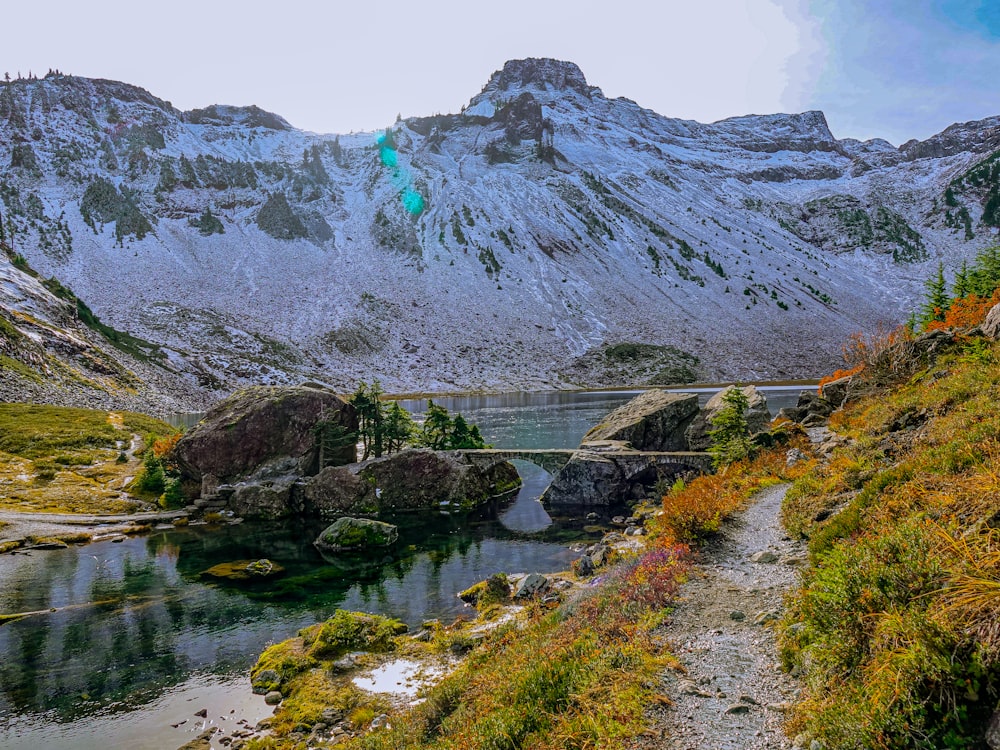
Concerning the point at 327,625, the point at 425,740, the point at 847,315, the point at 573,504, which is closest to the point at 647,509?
the point at 573,504

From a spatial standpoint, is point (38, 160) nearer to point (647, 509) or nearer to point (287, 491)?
point (287, 491)

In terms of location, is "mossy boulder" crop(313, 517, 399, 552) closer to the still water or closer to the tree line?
the still water

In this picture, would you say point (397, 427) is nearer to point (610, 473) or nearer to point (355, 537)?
point (355, 537)

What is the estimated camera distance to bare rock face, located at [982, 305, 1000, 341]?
1303cm

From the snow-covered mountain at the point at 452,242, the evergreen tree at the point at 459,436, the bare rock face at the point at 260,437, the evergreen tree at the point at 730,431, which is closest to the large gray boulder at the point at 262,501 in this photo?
the bare rock face at the point at 260,437

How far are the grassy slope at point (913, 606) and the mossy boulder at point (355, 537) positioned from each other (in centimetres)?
2307

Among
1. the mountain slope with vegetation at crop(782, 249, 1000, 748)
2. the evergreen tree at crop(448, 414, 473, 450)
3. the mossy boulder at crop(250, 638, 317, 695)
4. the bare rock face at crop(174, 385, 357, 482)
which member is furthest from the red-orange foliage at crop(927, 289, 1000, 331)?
the bare rock face at crop(174, 385, 357, 482)

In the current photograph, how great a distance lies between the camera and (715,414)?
105ft

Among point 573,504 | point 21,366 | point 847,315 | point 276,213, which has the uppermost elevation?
point 276,213

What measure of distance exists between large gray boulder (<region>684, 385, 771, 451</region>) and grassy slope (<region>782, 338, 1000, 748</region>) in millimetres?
22220

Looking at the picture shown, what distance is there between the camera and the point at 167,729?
40.7ft

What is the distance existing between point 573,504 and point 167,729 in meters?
25.3

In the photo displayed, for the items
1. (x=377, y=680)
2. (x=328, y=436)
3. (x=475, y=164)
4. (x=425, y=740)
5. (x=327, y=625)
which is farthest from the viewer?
(x=475, y=164)

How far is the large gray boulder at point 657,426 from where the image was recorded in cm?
3947
